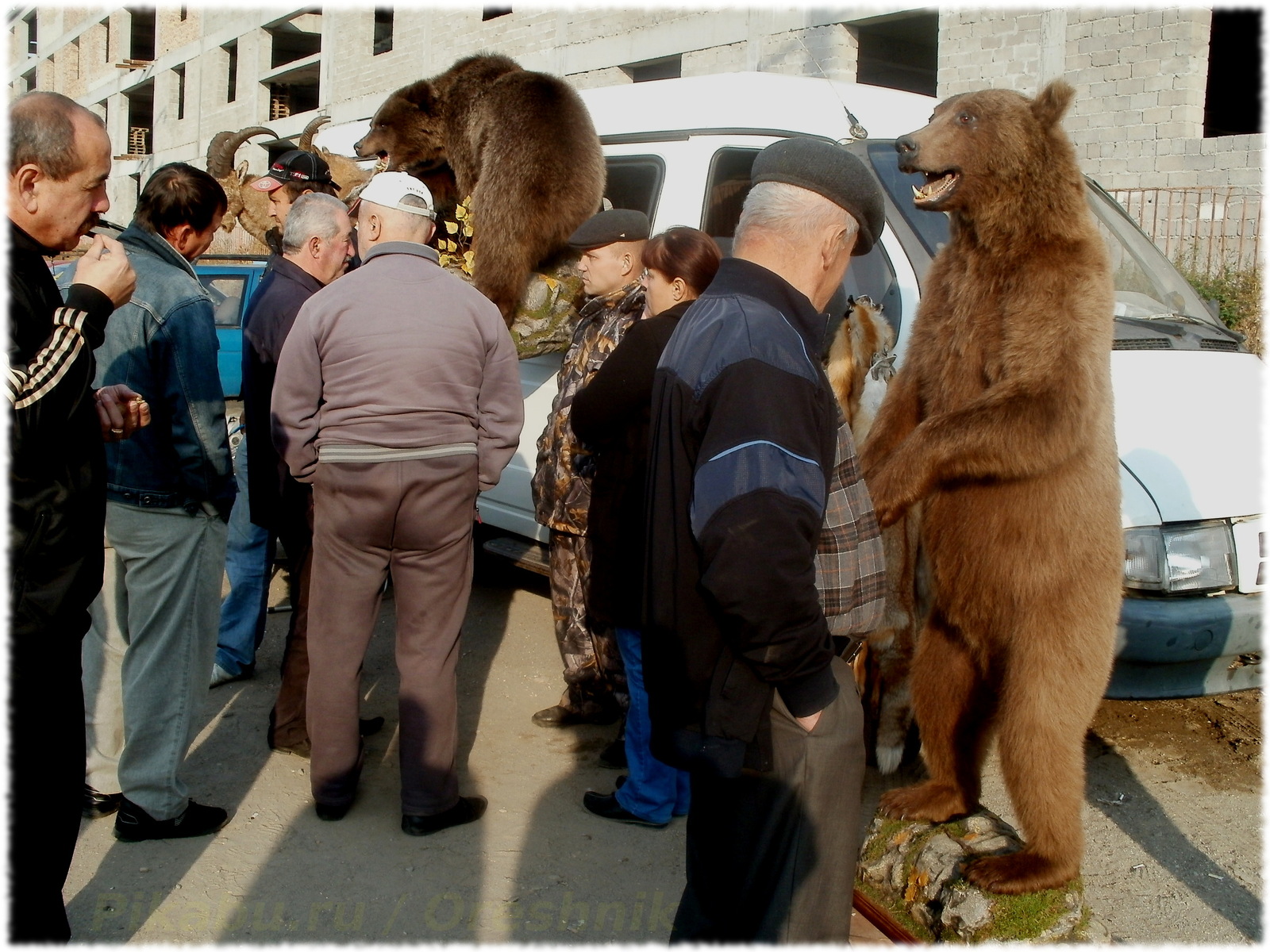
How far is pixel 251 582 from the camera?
17.5 ft

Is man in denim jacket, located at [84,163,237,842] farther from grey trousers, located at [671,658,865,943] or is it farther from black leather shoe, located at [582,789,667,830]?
grey trousers, located at [671,658,865,943]

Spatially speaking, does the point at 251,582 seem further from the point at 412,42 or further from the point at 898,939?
the point at 412,42

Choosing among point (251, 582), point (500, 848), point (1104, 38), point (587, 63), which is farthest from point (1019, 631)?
point (587, 63)

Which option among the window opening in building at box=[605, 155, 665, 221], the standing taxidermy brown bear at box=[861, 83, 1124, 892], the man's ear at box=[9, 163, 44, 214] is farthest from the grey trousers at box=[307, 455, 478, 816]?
the window opening in building at box=[605, 155, 665, 221]

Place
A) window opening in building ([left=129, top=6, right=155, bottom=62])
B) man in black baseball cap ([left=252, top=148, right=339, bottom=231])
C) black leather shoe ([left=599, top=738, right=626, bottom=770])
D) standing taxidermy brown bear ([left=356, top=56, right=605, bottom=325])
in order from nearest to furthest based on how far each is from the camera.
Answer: black leather shoe ([left=599, top=738, right=626, bottom=770]) < standing taxidermy brown bear ([left=356, top=56, right=605, bottom=325]) < man in black baseball cap ([left=252, top=148, right=339, bottom=231]) < window opening in building ([left=129, top=6, right=155, bottom=62])

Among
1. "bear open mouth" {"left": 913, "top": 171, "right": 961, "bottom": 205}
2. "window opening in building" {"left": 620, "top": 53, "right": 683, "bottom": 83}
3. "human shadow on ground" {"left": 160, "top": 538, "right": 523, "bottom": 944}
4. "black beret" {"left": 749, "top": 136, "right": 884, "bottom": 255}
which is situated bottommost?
"human shadow on ground" {"left": 160, "top": 538, "right": 523, "bottom": 944}

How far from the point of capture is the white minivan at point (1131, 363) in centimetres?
381

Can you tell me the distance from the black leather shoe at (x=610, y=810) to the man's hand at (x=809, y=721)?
1.81 metres

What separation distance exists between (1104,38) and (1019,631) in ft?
36.9

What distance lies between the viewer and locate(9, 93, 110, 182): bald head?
8.28ft

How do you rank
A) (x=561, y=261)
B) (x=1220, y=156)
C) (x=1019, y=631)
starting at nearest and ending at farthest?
(x=1019, y=631), (x=561, y=261), (x=1220, y=156)

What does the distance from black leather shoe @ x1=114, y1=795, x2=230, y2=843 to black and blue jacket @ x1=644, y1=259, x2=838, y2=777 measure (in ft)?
7.20

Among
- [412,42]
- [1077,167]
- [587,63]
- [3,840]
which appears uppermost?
[412,42]

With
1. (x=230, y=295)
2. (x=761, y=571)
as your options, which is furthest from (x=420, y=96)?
(x=230, y=295)
